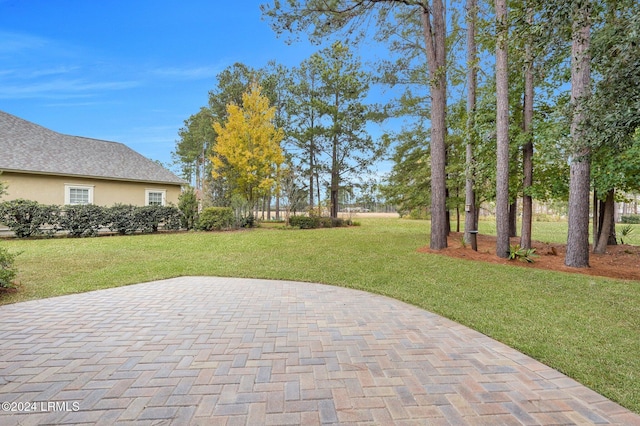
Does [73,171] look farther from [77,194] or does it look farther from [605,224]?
[605,224]

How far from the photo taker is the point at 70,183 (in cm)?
1276

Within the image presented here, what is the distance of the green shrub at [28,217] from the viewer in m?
10.0

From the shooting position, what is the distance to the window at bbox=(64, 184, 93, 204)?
41.7ft

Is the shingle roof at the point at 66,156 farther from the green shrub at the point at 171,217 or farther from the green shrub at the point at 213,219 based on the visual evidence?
the green shrub at the point at 213,219

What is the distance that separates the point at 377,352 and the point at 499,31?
4.09 m

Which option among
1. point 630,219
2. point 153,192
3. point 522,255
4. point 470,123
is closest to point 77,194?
point 153,192

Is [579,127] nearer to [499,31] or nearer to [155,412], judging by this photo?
[499,31]

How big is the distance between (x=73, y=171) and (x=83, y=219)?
3.12 metres

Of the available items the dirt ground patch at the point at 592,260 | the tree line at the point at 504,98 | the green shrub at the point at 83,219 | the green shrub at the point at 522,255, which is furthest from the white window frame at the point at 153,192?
the green shrub at the point at 522,255

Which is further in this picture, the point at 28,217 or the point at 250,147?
the point at 250,147

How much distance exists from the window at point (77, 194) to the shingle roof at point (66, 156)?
655 millimetres

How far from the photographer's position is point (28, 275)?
213 inches

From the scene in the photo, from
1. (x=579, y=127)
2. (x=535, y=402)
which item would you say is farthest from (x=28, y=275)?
(x=579, y=127)

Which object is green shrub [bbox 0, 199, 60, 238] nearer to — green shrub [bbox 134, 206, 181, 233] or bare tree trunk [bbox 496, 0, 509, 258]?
green shrub [bbox 134, 206, 181, 233]
